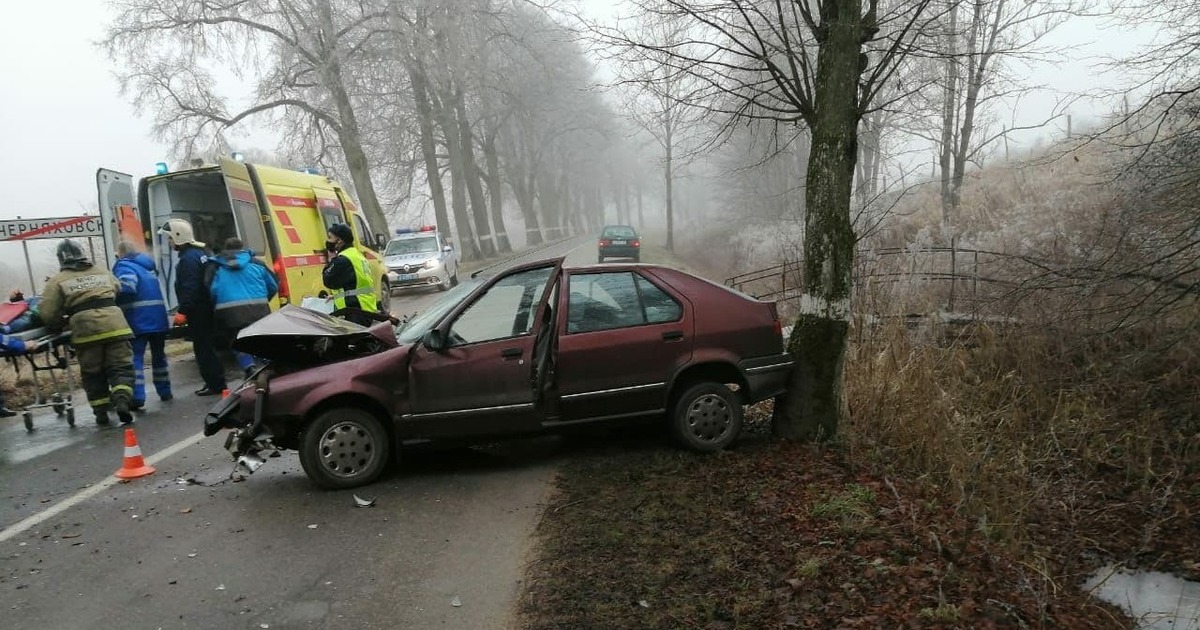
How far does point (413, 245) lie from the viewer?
20.2 m

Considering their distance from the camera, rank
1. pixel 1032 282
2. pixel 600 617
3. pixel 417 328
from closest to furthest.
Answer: pixel 600 617
pixel 417 328
pixel 1032 282

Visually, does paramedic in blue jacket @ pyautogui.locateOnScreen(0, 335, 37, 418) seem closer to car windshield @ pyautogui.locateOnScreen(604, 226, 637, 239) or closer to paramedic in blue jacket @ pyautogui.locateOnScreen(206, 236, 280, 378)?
paramedic in blue jacket @ pyautogui.locateOnScreen(206, 236, 280, 378)

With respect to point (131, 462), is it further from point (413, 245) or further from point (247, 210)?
point (413, 245)

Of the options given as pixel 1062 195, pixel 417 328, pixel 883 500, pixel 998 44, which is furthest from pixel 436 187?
pixel 883 500

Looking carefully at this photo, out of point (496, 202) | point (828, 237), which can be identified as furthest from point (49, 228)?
point (496, 202)

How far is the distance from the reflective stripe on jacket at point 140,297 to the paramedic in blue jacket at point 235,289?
0.64 metres

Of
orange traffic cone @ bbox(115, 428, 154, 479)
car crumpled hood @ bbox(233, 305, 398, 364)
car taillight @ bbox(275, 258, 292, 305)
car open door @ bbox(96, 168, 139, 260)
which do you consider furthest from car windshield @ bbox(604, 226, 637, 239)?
orange traffic cone @ bbox(115, 428, 154, 479)

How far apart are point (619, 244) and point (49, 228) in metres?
19.5

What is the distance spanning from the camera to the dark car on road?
2780cm

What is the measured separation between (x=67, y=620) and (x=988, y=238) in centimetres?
1251

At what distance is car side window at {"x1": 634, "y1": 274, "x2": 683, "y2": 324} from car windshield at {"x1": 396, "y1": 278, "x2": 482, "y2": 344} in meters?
1.30

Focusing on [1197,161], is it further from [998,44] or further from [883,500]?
[998,44]

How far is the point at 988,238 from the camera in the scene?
38.0 ft

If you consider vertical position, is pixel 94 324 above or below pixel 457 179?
below
